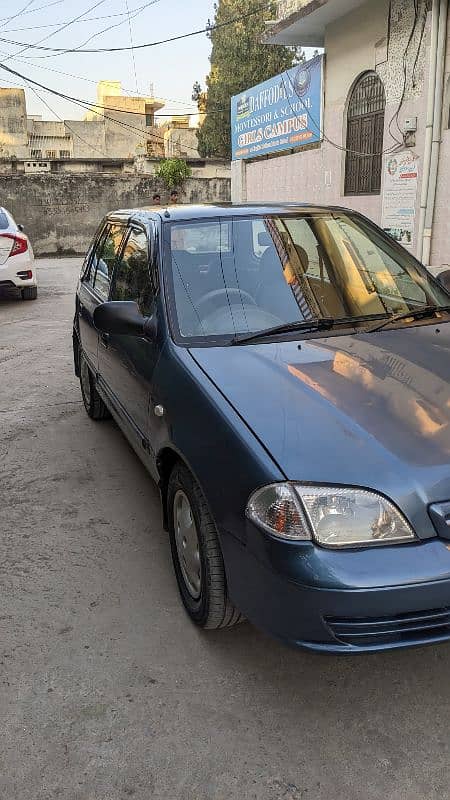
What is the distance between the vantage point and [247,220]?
3.56 metres

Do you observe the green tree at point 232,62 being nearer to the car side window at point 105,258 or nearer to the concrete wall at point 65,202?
the concrete wall at point 65,202

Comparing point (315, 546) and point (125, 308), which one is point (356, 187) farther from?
point (315, 546)

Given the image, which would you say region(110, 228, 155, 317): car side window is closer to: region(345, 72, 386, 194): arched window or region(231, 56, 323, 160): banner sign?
region(345, 72, 386, 194): arched window

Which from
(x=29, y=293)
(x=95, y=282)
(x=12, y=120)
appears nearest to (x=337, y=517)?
(x=95, y=282)

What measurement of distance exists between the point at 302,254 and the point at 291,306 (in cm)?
44

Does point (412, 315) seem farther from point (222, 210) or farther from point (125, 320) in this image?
point (125, 320)

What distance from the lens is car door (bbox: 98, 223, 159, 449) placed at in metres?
3.17

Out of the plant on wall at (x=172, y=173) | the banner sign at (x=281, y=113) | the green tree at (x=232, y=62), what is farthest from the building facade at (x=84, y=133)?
the banner sign at (x=281, y=113)

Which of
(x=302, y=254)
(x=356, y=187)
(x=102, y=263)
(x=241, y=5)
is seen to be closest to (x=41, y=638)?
(x=302, y=254)

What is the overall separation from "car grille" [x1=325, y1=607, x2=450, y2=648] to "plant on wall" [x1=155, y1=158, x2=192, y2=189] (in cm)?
2372

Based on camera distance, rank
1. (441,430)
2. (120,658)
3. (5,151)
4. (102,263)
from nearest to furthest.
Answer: (441,430) → (120,658) → (102,263) → (5,151)

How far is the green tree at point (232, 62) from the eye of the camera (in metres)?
33.0

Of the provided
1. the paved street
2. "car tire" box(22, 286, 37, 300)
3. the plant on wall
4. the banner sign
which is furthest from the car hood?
the plant on wall

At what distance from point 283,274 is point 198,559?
1499mm
